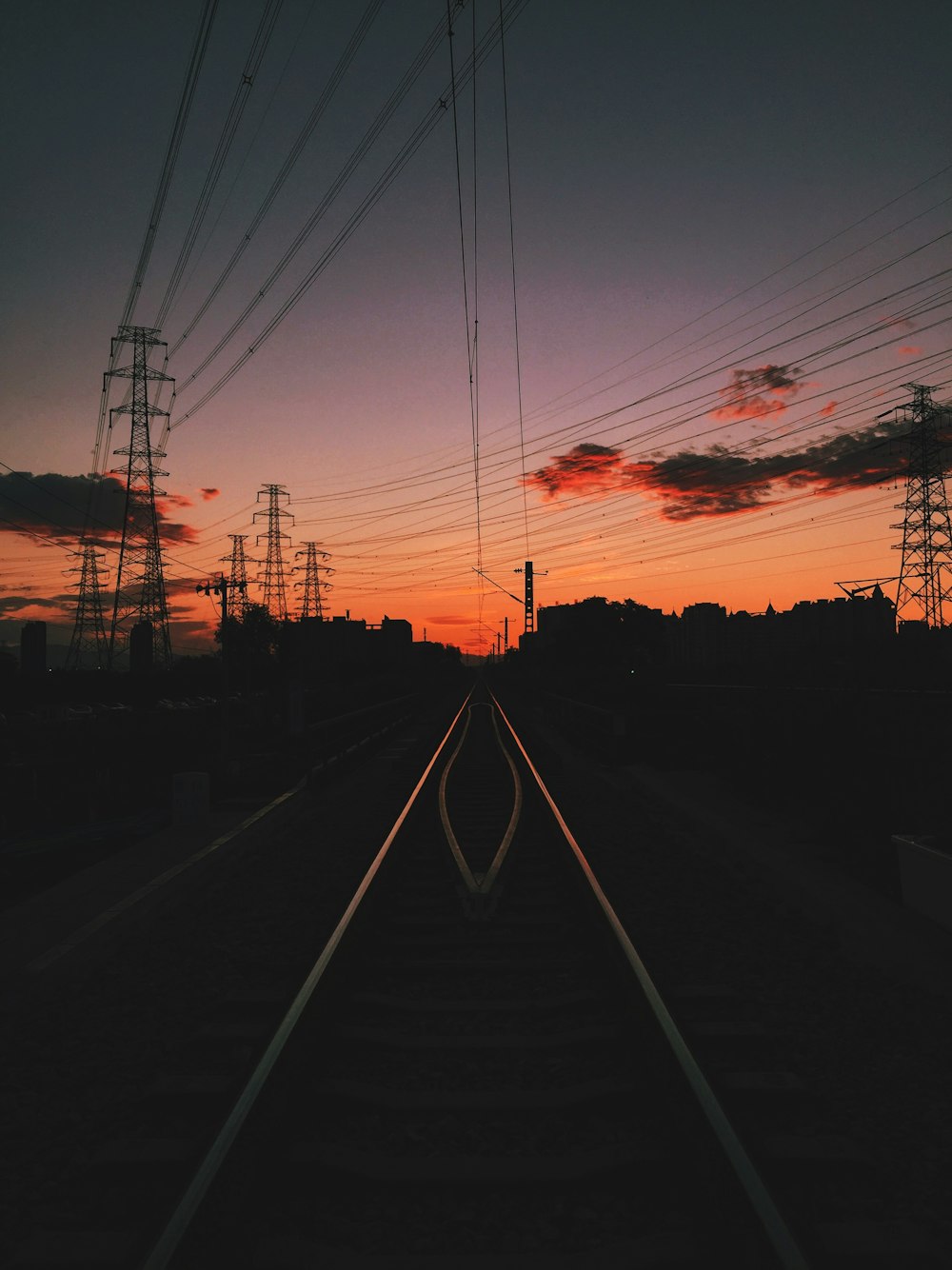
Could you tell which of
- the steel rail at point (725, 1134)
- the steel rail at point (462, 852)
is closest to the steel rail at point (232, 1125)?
the steel rail at point (462, 852)

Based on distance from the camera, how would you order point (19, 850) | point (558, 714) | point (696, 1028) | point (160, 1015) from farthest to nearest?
1. point (558, 714)
2. point (19, 850)
3. point (160, 1015)
4. point (696, 1028)

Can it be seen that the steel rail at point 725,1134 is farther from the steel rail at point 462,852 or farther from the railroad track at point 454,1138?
the steel rail at point 462,852

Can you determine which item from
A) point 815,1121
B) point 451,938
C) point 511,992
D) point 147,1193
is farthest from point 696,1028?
point 147,1193

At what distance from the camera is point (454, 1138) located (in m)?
3.56

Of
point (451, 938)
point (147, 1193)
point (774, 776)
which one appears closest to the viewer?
point (147, 1193)

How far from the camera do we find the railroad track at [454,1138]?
2795 mm

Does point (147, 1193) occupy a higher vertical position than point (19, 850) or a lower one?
higher

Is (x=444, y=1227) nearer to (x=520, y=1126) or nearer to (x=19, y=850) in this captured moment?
(x=520, y=1126)

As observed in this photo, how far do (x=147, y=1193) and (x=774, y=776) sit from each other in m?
11.2

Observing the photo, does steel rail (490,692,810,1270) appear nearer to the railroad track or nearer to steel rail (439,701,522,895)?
the railroad track

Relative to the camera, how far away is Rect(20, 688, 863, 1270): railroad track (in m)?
2.79

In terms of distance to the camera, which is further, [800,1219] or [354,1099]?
[354,1099]

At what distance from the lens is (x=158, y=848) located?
9477 mm

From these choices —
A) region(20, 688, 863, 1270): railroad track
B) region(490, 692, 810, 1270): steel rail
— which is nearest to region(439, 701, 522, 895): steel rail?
region(20, 688, 863, 1270): railroad track
